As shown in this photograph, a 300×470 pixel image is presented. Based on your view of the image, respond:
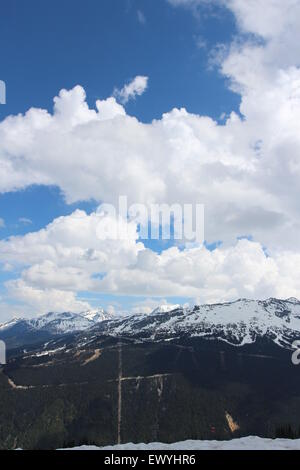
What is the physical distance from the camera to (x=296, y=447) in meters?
37.5
